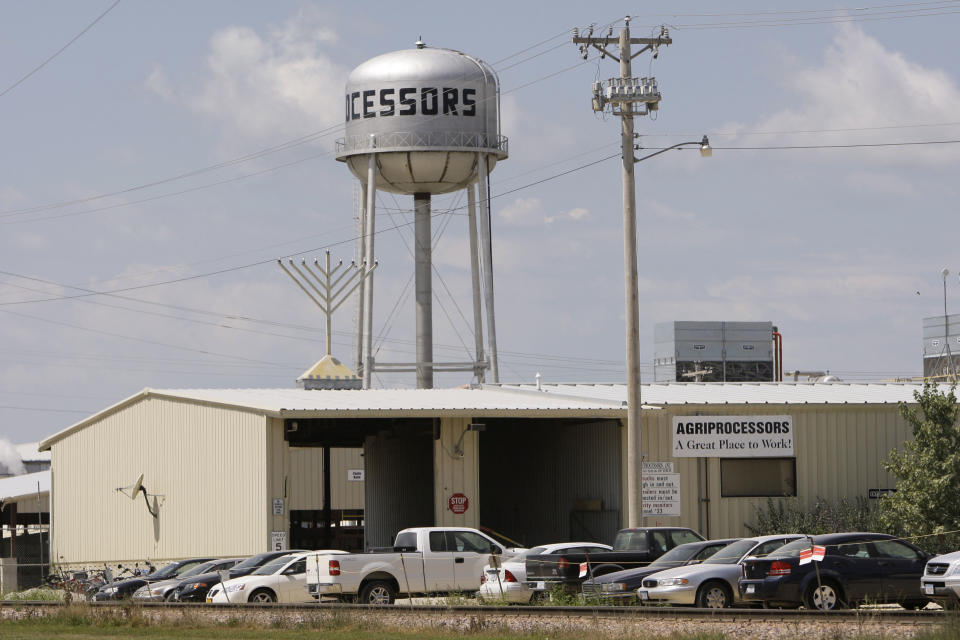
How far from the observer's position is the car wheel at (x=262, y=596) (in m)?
29.6

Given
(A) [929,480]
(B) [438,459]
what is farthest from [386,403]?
(A) [929,480]

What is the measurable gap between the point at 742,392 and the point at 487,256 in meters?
17.9

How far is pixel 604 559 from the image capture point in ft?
96.9

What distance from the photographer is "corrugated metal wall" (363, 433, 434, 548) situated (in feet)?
157

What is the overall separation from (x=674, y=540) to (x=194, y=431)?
15.6 m

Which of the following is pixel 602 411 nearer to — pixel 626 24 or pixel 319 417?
pixel 319 417

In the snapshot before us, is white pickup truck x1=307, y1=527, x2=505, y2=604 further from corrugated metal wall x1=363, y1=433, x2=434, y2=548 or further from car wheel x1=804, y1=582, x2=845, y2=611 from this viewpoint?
corrugated metal wall x1=363, y1=433, x2=434, y2=548

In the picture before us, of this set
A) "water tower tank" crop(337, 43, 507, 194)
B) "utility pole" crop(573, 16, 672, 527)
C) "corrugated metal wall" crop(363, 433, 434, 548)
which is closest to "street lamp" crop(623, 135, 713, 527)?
"utility pole" crop(573, 16, 672, 527)

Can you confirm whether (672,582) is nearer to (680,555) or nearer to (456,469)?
(680,555)

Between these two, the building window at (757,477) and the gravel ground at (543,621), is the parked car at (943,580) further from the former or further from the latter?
the building window at (757,477)

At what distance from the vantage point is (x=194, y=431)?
41.2 m

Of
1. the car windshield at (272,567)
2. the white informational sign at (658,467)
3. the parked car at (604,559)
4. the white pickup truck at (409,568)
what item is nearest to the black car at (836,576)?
the parked car at (604,559)

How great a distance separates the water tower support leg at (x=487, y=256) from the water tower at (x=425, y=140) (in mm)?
38

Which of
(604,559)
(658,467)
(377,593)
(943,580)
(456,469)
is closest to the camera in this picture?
(943,580)
